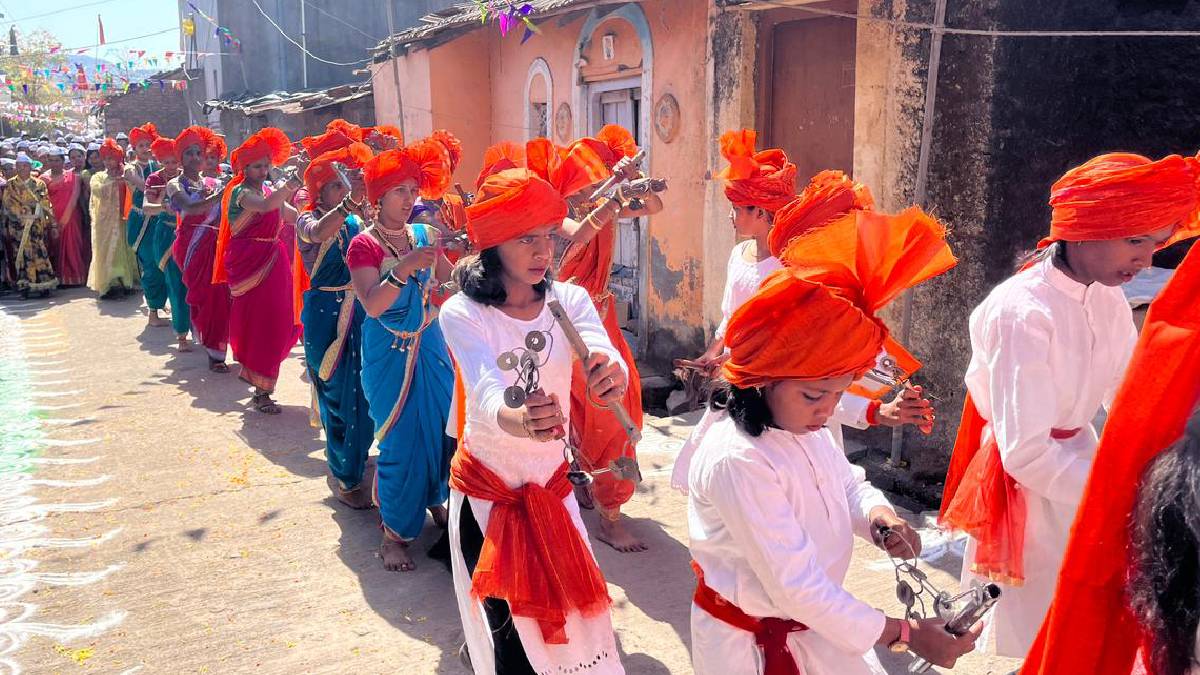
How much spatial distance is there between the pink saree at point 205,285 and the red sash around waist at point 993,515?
7.80 m

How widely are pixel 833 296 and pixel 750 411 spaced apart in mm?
356

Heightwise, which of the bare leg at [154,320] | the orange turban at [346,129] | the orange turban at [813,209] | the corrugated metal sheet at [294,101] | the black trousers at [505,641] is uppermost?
the corrugated metal sheet at [294,101]

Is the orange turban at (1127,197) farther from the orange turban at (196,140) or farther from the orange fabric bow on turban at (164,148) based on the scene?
the orange fabric bow on turban at (164,148)

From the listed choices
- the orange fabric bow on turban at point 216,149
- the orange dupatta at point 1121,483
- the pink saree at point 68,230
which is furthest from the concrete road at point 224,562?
the pink saree at point 68,230

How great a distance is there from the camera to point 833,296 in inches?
84.0

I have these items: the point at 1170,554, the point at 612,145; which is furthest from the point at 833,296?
the point at 612,145

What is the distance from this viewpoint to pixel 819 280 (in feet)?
7.11

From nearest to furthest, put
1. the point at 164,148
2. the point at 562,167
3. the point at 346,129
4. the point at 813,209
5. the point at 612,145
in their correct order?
the point at 813,209
the point at 562,167
the point at 612,145
the point at 346,129
the point at 164,148

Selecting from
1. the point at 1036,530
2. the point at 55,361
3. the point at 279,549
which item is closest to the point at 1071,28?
the point at 1036,530

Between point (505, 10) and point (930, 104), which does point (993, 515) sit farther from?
point (505, 10)

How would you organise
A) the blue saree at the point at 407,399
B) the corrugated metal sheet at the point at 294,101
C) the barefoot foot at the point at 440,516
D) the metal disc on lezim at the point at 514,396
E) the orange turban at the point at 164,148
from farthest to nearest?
the corrugated metal sheet at the point at 294,101
the orange turban at the point at 164,148
the barefoot foot at the point at 440,516
the blue saree at the point at 407,399
the metal disc on lezim at the point at 514,396

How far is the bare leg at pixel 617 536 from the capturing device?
521 centimetres

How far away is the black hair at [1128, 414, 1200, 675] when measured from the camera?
1.34m

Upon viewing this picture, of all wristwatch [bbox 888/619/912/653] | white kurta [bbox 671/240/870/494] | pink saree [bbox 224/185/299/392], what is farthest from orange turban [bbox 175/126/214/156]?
wristwatch [bbox 888/619/912/653]
